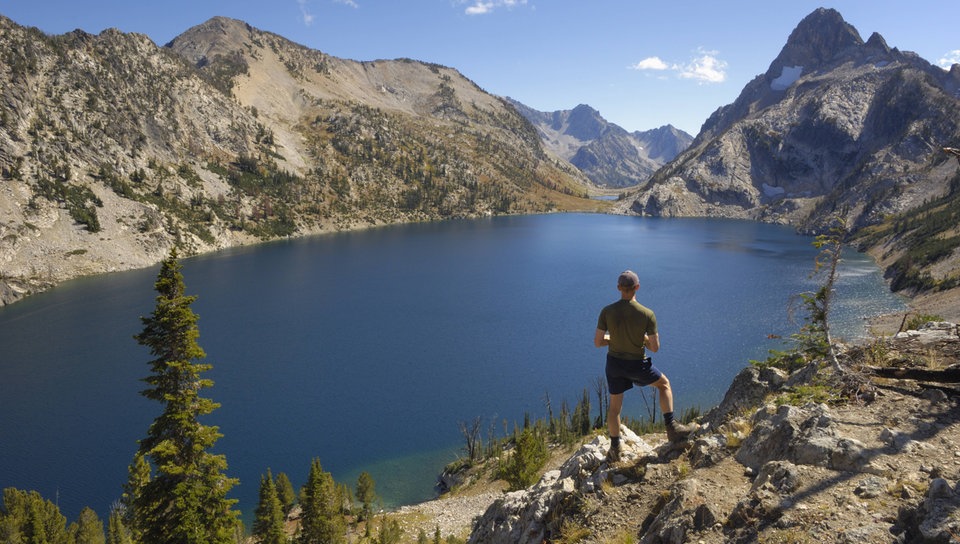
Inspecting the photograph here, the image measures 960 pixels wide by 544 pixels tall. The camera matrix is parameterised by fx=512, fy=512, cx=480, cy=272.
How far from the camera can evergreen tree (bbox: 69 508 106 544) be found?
41219mm

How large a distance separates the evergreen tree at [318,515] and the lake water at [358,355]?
32.0 ft

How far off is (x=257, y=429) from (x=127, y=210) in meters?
142

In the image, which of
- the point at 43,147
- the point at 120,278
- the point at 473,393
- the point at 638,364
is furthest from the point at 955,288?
the point at 43,147

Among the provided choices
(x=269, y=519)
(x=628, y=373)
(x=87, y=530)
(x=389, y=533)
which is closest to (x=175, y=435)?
(x=628, y=373)

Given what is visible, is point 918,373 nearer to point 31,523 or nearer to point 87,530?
point 87,530

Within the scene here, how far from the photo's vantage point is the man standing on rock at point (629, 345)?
1209cm

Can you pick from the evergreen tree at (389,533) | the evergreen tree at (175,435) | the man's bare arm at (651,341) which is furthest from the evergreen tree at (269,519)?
the man's bare arm at (651,341)

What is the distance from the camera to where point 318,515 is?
4019cm

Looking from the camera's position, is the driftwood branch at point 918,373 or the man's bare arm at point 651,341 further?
the man's bare arm at point 651,341

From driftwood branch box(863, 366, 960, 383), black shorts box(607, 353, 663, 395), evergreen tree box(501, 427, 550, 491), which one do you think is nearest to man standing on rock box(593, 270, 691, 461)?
black shorts box(607, 353, 663, 395)

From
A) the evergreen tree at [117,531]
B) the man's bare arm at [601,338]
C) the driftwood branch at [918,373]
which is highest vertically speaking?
the man's bare arm at [601,338]

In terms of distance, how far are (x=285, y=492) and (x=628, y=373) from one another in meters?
44.4

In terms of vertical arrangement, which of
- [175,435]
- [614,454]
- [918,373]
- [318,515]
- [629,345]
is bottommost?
[318,515]

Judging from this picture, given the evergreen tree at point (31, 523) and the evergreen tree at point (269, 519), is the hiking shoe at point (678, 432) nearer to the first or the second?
the evergreen tree at point (269, 519)
